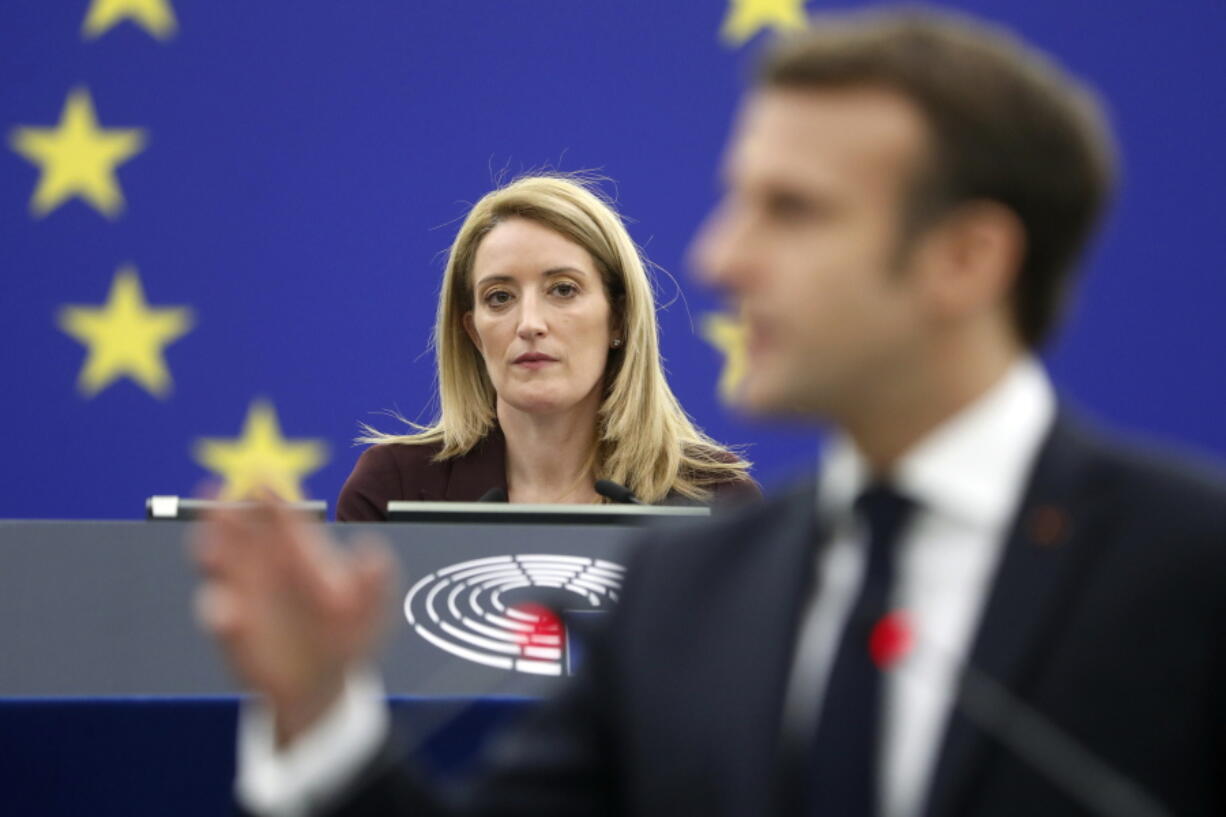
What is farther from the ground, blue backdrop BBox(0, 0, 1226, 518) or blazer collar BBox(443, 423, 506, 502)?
blue backdrop BBox(0, 0, 1226, 518)

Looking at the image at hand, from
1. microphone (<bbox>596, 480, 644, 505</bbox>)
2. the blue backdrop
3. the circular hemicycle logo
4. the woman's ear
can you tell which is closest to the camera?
the circular hemicycle logo

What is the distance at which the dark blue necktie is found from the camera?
37.9 inches

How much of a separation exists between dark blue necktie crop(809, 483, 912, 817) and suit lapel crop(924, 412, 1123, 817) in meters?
0.05

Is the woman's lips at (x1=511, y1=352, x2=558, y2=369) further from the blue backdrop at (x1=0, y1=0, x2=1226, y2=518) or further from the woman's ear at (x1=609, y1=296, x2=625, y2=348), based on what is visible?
the blue backdrop at (x1=0, y1=0, x2=1226, y2=518)

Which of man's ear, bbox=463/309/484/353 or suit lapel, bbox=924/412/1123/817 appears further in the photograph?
man's ear, bbox=463/309/484/353

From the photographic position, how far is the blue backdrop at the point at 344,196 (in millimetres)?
4043

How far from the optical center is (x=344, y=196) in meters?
4.18

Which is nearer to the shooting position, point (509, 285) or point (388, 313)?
point (509, 285)

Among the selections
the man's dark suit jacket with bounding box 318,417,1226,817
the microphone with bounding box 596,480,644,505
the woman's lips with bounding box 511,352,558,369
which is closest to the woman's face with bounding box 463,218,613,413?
the woman's lips with bounding box 511,352,558,369

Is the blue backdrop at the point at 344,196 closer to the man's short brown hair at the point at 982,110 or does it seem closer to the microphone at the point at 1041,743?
the man's short brown hair at the point at 982,110

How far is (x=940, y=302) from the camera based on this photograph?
42.7 inches

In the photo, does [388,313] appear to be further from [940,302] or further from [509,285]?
[940,302]

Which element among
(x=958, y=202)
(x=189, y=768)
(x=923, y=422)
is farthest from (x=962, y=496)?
(x=189, y=768)

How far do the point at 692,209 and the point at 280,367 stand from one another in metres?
1.15
